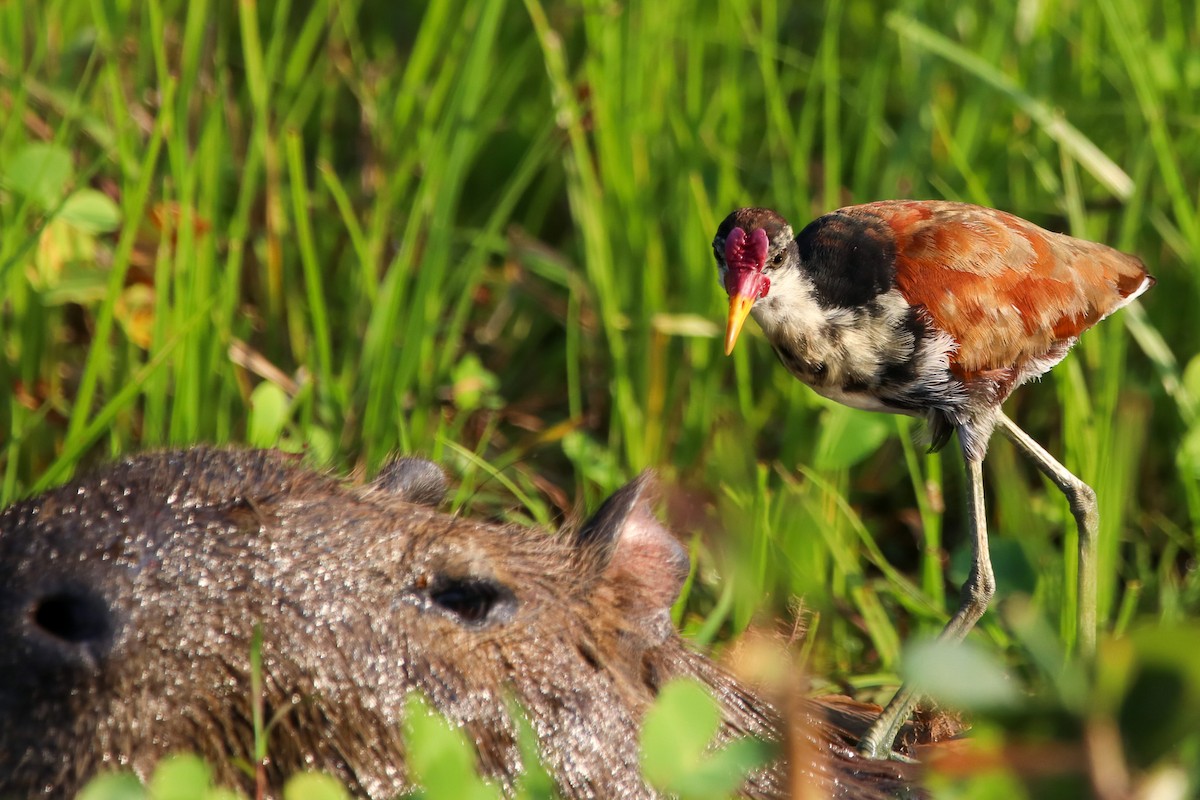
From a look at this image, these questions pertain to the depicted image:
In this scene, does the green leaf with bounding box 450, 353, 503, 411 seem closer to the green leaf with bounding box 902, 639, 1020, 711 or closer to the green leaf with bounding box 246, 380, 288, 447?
the green leaf with bounding box 246, 380, 288, 447

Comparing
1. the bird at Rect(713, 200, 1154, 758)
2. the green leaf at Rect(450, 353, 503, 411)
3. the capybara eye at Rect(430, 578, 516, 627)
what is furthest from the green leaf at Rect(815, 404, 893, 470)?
the capybara eye at Rect(430, 578, 516, 627)

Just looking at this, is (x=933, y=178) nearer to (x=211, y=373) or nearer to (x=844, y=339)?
(x=844, y=339)

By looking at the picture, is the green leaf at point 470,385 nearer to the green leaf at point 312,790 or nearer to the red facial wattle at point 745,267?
the red facial wattle at point 745,267

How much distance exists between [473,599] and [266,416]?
4.12ft

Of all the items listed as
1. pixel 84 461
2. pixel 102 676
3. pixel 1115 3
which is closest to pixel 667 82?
pixel 1115 3

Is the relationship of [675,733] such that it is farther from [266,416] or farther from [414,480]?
[266,416]

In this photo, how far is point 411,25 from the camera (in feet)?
16.5

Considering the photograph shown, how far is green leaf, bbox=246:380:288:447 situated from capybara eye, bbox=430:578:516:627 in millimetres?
1149

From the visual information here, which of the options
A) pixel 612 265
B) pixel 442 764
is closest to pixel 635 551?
pixel 442 764

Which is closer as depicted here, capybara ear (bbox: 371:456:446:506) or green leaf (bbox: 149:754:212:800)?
green leaf (bbox: 149:754:212:800)

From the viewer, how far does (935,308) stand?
311 cm

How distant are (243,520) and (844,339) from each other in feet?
5.06

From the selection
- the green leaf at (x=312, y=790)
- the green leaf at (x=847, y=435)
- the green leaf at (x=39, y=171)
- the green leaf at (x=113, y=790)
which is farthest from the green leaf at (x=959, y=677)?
the green leaf at (x=39, y=171)

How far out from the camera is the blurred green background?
10.7 feet
